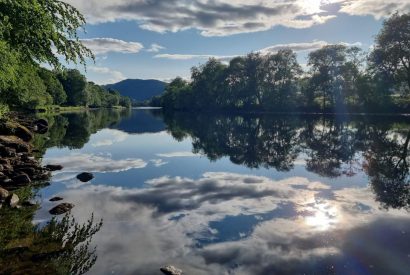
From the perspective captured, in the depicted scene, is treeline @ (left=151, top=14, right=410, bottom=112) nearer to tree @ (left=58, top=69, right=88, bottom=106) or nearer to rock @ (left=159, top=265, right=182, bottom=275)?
tree @ (left=58, top=69, right=88, bottom=106)

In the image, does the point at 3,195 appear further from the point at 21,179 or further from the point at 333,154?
the point at 333,154

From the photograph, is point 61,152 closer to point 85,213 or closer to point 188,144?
point 188,144

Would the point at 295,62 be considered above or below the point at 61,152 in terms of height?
above

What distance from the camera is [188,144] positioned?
49.5 metres

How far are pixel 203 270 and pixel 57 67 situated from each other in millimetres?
19507

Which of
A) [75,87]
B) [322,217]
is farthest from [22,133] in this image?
[75,87]

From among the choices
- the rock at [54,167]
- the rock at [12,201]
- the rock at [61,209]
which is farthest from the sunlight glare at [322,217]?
the rock at [54,167]

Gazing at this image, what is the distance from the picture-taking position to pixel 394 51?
311 ft

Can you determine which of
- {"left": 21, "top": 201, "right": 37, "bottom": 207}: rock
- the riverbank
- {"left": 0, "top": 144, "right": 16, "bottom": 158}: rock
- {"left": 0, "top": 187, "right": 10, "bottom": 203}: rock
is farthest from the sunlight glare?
{"left": 0, "top": 144, "right": 16, "bottom": 158}: rock

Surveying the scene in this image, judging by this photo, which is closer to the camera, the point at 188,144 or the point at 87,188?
the point at 87,188

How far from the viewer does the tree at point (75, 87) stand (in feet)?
589

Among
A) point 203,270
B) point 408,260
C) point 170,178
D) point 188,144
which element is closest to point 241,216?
point 203,270

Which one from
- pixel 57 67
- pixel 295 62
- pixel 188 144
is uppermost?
pixel 295 62

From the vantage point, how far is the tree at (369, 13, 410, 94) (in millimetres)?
93938
